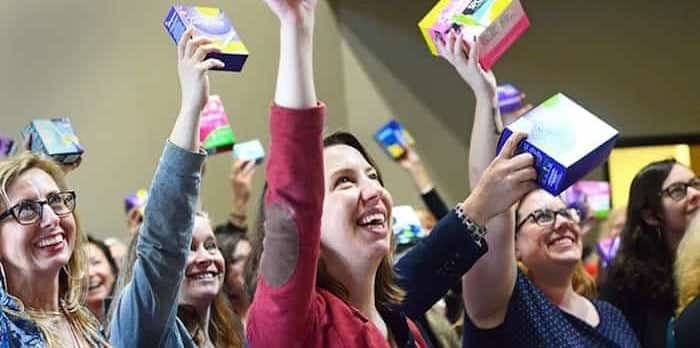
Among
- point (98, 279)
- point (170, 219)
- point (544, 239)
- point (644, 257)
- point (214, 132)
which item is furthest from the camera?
point (214, 132)

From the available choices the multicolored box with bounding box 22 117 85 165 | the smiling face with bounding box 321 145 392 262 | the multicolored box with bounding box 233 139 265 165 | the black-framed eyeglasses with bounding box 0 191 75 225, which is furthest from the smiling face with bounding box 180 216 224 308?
the multicolored box with bounding box 233 139 265 165

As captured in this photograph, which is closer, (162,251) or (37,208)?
(162,251)

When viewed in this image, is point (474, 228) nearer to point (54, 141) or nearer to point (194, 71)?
point (194, 71)

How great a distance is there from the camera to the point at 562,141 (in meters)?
1.65

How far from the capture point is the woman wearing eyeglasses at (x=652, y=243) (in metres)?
2.85

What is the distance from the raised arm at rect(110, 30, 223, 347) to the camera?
1.72m

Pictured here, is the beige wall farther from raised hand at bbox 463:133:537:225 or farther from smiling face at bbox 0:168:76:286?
raised hand at bbox 463:133:537:225

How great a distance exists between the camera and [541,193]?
103 inches

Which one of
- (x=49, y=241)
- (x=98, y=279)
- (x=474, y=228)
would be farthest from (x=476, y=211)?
(x=98, y=279)

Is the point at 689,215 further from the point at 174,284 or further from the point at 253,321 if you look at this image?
the point at 253,321

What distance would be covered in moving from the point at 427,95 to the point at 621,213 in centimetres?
→ 216

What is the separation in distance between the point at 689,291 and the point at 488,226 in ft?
2.25

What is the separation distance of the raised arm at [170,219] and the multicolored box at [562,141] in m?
0.54

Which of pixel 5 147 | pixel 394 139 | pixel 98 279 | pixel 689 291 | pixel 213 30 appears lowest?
pixel 689 291
